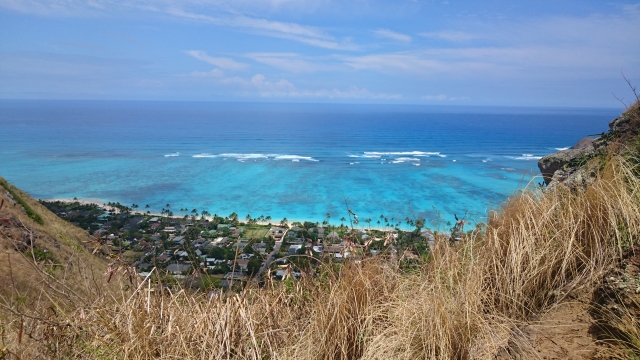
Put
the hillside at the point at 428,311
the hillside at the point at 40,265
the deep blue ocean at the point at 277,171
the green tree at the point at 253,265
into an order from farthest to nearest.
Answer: the deep blue ocean at the point at 277,171 < the green tree at the point at 253,265 < the hillside at the point at 40,265 < the hillside at the point at 428,311

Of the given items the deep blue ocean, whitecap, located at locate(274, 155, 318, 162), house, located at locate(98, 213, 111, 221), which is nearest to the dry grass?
the deep blue ocean

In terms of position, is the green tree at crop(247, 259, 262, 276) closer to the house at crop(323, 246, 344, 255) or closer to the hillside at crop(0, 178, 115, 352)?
the house at crop(323, 246, 344, 255)

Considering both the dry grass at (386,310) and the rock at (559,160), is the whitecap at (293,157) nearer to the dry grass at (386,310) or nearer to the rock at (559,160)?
the rock at (559,160)

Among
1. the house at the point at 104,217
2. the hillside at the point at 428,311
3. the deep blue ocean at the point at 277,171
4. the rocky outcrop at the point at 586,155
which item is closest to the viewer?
the hillside at the point at 428,311

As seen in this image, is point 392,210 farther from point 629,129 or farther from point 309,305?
point 309,305

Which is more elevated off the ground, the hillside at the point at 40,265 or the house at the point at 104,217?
the hillside at the point at 40,265

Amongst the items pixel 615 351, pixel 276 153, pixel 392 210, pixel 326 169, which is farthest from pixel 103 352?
pixel 276 153

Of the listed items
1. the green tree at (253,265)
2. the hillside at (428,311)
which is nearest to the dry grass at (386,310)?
the hillside at (428,311)
